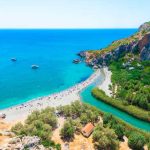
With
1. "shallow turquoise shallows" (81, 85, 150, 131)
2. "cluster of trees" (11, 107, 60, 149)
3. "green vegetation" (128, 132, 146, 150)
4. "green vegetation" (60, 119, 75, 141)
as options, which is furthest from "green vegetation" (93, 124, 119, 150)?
"shallow turquoise shallows" (81, 85, 150, 131)

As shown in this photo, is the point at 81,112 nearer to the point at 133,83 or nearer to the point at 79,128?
the point at 79,128

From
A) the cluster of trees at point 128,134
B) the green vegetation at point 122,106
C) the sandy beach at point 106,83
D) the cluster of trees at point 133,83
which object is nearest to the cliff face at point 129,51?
the cluster of trees at point 133,83

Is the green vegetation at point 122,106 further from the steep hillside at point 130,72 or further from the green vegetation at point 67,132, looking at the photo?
the green vegetation at point 67,132

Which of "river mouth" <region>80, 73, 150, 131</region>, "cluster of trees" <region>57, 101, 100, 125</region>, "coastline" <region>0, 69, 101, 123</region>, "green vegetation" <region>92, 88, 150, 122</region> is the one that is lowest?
"coastline" <region>0, 69, 101, 123</region>

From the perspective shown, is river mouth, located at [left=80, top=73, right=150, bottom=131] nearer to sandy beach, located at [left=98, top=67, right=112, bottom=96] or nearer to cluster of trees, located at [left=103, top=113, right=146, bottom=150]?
sandy beach, located at [left=98, top=67, right=112, bottom=96]

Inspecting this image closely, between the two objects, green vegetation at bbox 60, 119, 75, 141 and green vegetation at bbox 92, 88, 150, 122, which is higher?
green vegetation at bbox 60, 119, 75, 141

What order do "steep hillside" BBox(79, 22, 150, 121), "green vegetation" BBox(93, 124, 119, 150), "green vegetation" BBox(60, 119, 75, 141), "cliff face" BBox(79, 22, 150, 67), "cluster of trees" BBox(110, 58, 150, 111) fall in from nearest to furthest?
"green vegetation" BBox(93, 124, 119, 150) < "green vegetation" BBox(60, 119, 75, 141) < "steep hillside" BBox(79, 22, 150, 121) < "cluster of trees" BBox(110, 58, 150, 111) < "cliff face" BBox(79, 22, 150, 67)
